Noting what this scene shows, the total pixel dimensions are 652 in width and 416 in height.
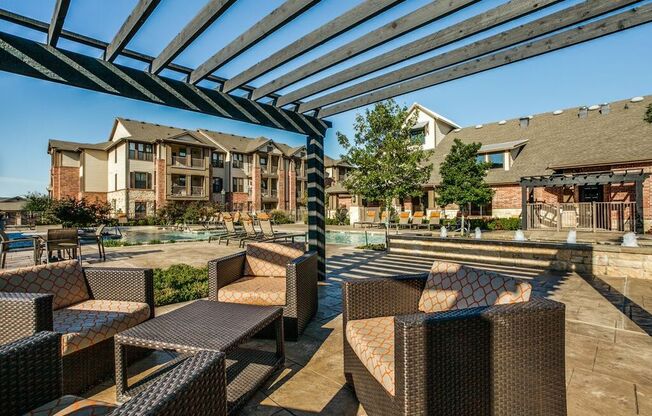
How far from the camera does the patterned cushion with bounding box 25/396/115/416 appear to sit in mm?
1554

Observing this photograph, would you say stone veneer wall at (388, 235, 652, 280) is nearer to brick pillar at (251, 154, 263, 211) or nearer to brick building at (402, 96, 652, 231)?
brick building at (402, 96, 652, 231)

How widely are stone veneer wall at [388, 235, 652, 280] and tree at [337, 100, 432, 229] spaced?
189 inches

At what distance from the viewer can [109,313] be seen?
297 centimetres

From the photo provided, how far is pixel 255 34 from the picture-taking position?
10.5ft

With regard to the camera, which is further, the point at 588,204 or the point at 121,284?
the point at 588,204

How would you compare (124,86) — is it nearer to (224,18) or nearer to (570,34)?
(224,18)

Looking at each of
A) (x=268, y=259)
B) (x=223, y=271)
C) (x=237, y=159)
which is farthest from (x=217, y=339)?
(x=237, y=159)

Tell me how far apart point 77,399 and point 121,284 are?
180 cm

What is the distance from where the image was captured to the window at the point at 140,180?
105 feet

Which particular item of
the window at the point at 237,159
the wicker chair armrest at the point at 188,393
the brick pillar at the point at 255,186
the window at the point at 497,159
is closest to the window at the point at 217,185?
the window at the point at 237,159

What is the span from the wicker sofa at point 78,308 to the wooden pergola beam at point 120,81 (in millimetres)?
1899

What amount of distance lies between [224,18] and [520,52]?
3013 mm

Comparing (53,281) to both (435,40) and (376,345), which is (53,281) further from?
(435,40)

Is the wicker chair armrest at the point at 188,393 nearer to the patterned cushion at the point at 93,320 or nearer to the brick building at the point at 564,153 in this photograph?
the patterned cushion at the point at 93,320
